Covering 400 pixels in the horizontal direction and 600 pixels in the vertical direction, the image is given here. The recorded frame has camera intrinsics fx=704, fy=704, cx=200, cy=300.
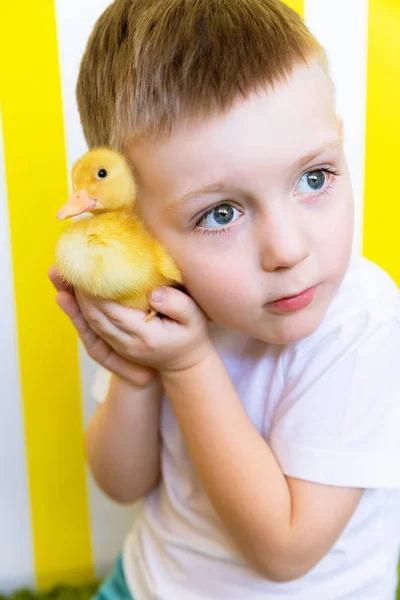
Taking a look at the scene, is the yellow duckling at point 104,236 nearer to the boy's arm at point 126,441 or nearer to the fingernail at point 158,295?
the fingernail at point 158,295

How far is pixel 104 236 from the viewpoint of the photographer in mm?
535

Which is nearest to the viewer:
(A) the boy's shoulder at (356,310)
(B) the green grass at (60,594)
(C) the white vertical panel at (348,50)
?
(A) the boy's shoulder at (356,310)

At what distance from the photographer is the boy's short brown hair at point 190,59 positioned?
54 centimetres

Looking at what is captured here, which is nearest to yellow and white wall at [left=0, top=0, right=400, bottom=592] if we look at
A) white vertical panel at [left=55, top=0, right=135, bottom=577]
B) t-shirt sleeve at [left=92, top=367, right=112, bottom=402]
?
white vertical panel at [left=55, top=0, right=135, bottom=577]

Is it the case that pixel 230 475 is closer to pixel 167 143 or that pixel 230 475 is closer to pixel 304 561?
pixel 304 561

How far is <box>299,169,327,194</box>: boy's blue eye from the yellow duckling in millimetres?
136

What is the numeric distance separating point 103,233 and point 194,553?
377mm

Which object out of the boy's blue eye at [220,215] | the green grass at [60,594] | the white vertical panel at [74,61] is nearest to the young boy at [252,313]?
the boy's blue eye at [220,215]

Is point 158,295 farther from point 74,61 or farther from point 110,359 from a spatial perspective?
point 74,61

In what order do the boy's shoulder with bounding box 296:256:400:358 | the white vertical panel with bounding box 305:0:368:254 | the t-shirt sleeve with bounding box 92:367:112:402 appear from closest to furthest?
the boy's shoulder with bounding box 296:256:400:358
the t-shirt sleeve with bounding box 92:367:112:402
the white vertical panel with bounding box 305:0:368:254

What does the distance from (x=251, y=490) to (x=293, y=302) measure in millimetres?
170

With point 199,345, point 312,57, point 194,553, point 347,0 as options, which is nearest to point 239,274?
point 199,345

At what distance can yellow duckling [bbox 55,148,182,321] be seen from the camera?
0.53m

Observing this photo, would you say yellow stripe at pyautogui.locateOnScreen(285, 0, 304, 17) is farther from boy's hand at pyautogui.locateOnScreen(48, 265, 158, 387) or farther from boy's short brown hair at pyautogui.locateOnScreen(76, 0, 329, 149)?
boy's hand at pyautogui.locateOnScreen(48, 265, 158, 387)
